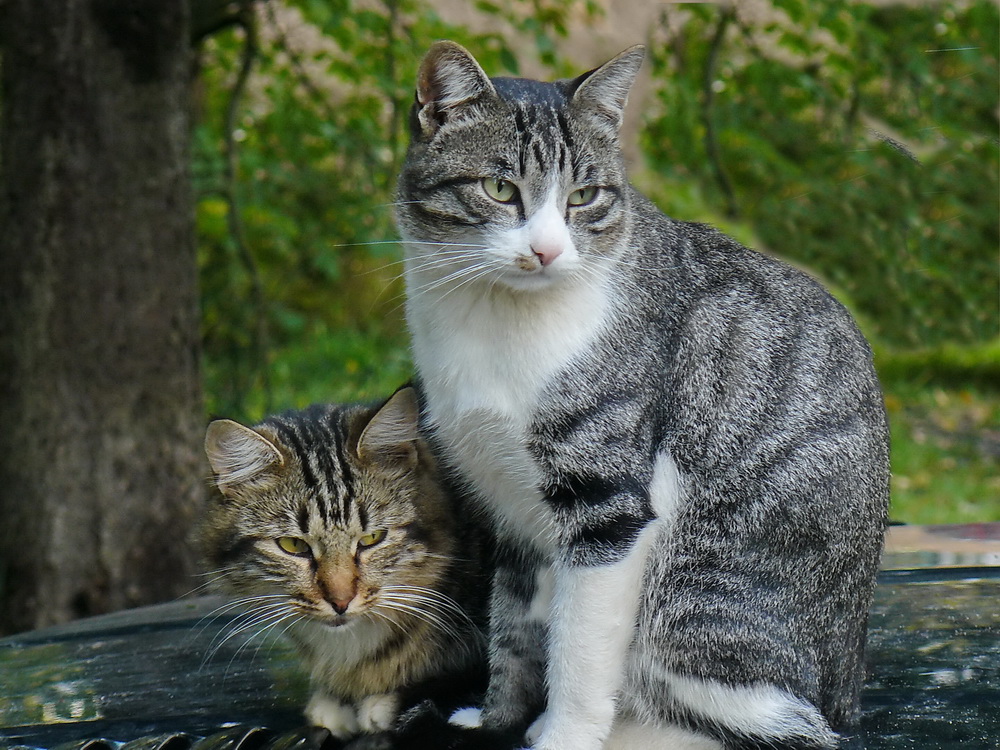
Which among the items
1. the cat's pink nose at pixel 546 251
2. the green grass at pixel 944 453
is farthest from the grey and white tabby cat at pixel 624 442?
the green grass at pixel 944 453

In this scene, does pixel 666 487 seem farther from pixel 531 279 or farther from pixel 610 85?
pixel 610 85

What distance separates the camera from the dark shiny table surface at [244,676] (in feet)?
7.66

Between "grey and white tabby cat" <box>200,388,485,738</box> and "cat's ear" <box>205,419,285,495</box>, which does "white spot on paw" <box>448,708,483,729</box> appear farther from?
"cat's ear" <box>205,419,285,495</box>

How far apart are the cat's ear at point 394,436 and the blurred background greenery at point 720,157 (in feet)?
6.49

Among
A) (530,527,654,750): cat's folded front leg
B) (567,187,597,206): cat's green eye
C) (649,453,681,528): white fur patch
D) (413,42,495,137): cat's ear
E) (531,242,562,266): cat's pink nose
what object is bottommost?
(530,527,654,750): cat's folded front leg

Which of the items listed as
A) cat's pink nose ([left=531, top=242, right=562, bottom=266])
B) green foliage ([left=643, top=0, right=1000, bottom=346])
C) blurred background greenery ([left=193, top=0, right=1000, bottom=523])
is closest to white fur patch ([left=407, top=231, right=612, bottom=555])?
cat's pink nose ([left=531, top=242, right=562, bottom=266])

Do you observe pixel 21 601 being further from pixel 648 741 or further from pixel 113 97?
pixel 648 741

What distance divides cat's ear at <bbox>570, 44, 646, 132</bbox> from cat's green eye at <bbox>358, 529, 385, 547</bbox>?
1074mm

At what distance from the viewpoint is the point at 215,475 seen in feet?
8.46

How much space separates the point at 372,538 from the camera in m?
2.52

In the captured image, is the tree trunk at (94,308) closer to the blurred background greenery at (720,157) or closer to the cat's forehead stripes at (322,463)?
the blurred background greenery at (720,157)

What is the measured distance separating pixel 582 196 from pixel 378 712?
123cm

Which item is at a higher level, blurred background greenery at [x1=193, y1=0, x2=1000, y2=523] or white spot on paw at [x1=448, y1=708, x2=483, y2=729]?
blurred background greenery at [x1=193, y1=0, x2=1000, y2=523]

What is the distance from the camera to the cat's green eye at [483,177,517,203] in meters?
2.40
